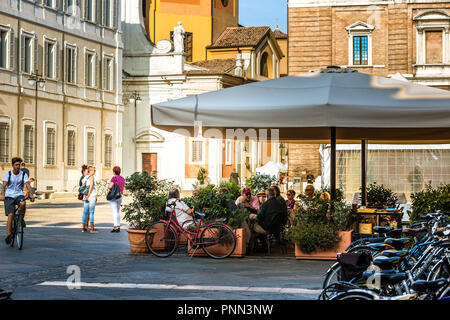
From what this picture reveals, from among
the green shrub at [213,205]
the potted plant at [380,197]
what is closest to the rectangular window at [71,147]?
the potted plant at [380,197]

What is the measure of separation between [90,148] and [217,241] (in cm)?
3369

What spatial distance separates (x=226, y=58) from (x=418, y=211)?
5098 centimetres

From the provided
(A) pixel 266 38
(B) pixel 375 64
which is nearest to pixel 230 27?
(A) pixel 266 38

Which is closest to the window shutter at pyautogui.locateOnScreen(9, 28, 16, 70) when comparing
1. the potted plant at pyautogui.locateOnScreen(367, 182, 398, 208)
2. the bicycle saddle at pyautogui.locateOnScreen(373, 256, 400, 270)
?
the potted plant at pyautogui.locateOnScreen(367, 182, 398, 208)

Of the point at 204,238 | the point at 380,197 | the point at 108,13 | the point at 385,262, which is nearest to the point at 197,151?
the point at 108,13

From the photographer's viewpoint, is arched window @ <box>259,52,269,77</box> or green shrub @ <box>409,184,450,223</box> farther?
arched window @ <box>259,52,269,77</box>

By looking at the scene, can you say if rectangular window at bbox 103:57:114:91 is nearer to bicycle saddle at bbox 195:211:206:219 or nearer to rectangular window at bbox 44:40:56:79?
rectangular window at bbox 44:40:56:79

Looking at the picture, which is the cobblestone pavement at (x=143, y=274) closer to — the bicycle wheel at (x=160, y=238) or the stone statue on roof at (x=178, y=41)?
the bicycle wheel at (x=160, y=238)

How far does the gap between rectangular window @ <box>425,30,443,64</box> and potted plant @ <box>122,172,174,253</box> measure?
30.9m

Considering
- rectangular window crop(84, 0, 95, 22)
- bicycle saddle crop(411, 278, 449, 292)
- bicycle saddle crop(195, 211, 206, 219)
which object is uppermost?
rectangular window crop(84, 0, 95, 22)

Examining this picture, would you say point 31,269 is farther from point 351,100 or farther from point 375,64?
point 375,64

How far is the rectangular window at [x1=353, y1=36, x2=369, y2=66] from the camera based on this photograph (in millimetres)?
43062

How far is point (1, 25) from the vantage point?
125ft

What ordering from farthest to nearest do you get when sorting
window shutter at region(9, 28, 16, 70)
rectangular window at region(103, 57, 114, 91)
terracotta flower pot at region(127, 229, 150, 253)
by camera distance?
rectangular window at region(103, 57, 114, 91), window shutter at region(9, 28, 16, 70), terracotta flower pot at region(127, 229, 150, 253)
